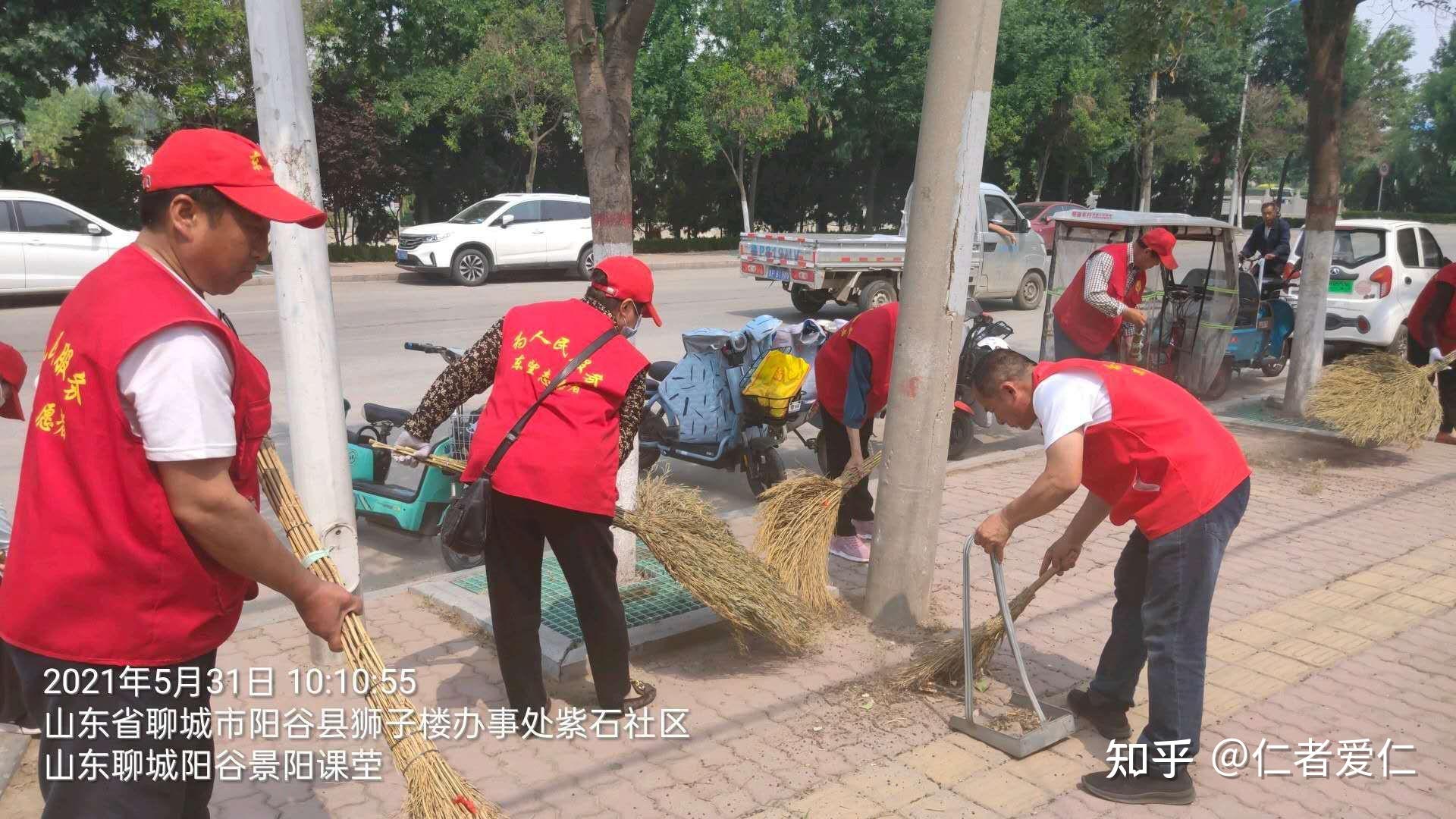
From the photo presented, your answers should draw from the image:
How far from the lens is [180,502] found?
1947mm

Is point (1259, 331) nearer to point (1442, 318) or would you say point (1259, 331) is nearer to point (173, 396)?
point (1442, 318)

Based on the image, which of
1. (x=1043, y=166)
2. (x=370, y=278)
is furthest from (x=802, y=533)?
(x=1043, y=166)

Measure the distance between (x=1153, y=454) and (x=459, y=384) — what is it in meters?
2.25

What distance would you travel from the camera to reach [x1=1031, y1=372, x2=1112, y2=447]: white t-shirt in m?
3.17

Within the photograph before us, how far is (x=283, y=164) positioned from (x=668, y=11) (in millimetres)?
22818

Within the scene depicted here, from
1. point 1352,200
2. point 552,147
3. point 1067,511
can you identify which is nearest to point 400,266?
point 552,147

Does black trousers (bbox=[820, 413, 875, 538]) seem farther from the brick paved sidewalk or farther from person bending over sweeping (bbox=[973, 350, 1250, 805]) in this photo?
person bending over sweeping (bbox=[973, 350, 1250, 805])

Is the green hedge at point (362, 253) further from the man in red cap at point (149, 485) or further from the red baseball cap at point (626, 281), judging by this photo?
the man in red cap at point (149, 485)

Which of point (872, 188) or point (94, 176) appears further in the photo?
point (872, 188)

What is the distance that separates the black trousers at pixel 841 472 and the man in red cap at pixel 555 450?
210cm

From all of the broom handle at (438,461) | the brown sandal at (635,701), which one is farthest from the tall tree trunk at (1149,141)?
the broom handle at (438,461)

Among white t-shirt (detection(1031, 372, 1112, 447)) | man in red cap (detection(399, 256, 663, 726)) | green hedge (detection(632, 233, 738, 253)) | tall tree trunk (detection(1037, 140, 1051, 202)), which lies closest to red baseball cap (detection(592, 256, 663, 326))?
man in red cap (detection(399, 256, 663, 726))

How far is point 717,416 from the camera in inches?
263

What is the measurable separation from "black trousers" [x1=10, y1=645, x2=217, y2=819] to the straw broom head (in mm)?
2084
